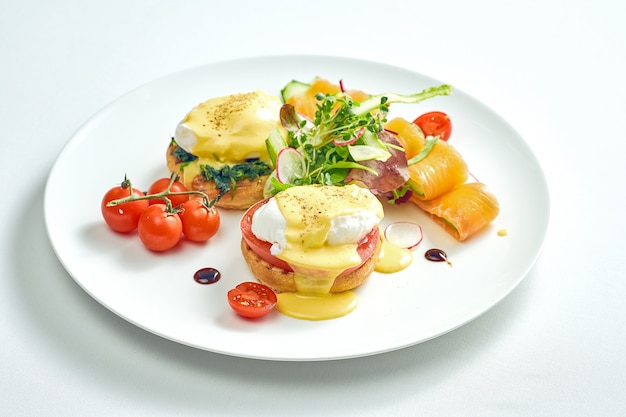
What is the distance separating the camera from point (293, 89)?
6559mm

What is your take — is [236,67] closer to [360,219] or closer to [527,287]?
[360,219]

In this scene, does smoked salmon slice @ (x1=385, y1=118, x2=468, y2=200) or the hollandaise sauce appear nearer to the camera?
the hollandaise sauce

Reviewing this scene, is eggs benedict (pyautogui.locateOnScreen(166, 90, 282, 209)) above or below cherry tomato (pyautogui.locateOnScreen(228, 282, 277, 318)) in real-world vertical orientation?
above

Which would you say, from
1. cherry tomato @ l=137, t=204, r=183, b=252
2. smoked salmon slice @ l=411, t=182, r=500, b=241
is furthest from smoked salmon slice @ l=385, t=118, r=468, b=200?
cherry tomato @ l=137, t=204, r=183, b=252

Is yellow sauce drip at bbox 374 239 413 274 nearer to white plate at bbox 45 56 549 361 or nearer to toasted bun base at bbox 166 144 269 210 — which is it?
white plate at bbox 45 56 549 361

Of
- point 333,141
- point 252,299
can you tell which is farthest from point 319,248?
point 333,141

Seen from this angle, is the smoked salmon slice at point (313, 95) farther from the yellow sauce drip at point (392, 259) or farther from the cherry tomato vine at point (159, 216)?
the yellow sauce drip at point (392, 259)

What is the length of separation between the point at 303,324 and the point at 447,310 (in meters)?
0.85

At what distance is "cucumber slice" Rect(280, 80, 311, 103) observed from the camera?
257 inches

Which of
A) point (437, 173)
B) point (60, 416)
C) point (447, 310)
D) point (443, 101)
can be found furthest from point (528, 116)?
point (60, 416)

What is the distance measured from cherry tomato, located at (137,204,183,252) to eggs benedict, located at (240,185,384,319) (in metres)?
0.48

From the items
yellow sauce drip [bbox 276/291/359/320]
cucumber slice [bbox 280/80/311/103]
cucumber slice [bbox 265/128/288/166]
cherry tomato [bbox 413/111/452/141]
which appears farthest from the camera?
cucumber slice [bbox 280/80/311/103]

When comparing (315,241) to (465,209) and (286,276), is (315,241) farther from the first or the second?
(465,209)

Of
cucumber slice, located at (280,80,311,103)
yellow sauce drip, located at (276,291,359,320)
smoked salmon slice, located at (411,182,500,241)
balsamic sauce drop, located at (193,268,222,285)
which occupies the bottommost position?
balsamic sauce drop, located at (193,268,222,285)
